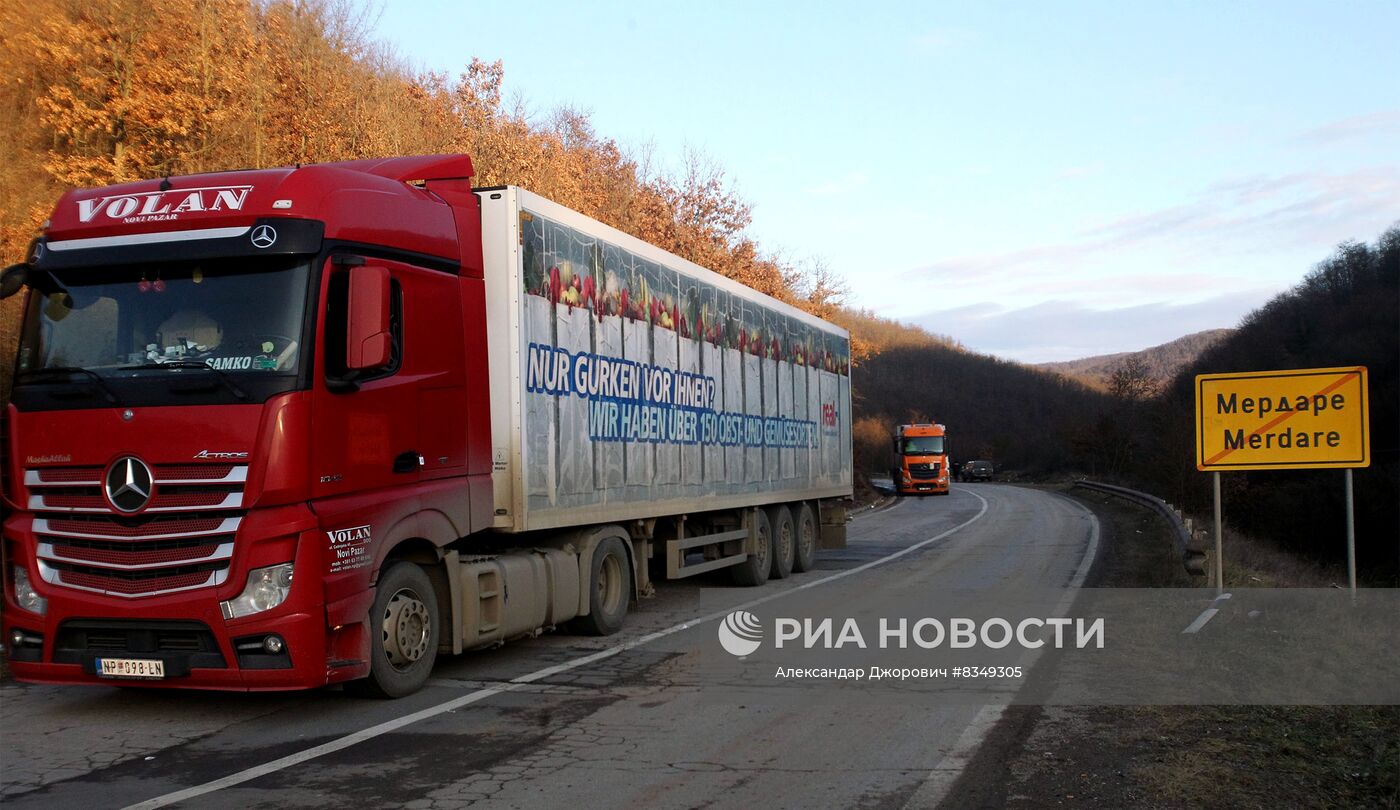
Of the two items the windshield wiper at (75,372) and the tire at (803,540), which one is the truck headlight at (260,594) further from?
the tire at (803,540)

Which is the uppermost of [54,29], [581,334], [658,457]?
[54,29]

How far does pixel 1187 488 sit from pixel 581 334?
1114 inches

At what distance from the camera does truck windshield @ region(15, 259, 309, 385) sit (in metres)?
7.13

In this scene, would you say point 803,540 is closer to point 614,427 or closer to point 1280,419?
point 1280,419

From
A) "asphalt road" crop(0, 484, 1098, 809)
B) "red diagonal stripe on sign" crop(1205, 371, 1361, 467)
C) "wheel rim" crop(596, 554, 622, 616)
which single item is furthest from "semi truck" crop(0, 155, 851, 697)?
"red diagonal stripe on sign" crop(1205, 371, 1361, 467)

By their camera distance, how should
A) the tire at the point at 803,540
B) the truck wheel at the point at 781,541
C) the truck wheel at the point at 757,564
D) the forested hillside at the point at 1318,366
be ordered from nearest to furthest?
the truck wheel at the point at 757,564, the truck wheel at the point at 781,541, the tire at the point at 803,540, the forested hillside at the point at 1318,366

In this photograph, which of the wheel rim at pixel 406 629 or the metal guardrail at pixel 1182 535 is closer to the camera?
the wheel rim at pixel 406 629

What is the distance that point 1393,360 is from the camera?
60656mm

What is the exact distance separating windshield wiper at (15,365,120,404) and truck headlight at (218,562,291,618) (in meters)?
1.41

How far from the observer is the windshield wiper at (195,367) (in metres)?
6.98

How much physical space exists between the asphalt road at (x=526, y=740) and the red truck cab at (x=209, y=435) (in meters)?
0.45

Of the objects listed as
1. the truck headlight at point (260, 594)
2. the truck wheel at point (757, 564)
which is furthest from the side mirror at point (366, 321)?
the truck wheel at point (757, 564)

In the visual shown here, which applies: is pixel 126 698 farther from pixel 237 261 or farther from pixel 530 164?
pixel 530 164

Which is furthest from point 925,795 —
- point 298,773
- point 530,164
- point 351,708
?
point 530,164
